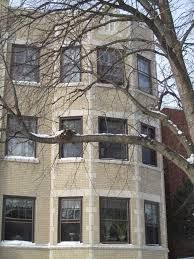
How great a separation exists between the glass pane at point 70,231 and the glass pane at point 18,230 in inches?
48.0

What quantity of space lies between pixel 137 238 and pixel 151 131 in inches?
195

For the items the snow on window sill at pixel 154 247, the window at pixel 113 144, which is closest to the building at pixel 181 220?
the snow on window sill at pixel 154 247

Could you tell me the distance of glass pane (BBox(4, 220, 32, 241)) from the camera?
20.5 meters

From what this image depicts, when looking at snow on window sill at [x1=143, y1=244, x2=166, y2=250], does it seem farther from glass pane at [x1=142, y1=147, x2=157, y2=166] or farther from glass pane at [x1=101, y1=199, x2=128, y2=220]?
glass pane at [x1=142, y1=147, x2=157, y2=166]

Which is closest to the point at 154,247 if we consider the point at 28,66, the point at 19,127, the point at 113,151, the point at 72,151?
the point at 113,151

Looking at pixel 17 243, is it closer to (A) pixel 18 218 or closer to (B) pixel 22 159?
(A) pixel 18 218

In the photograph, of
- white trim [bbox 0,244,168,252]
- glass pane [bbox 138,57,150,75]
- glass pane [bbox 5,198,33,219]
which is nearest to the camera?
white trim [bbox 0,244,168,252]

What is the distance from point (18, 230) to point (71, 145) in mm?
3852

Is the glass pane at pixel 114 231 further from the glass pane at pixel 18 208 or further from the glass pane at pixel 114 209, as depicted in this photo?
the glass pane at pixel 18 208

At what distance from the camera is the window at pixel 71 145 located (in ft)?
71.6

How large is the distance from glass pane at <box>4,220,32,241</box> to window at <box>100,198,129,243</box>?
8.84 feet

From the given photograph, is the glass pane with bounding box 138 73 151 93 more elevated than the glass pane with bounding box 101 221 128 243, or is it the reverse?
the glass pane with bounding box 138 73 151 93

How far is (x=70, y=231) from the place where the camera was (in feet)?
68.3

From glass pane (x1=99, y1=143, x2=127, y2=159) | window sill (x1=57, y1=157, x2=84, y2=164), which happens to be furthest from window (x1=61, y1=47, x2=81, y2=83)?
glass pane (x1=99, y1=143, x2=127, y2=159)
